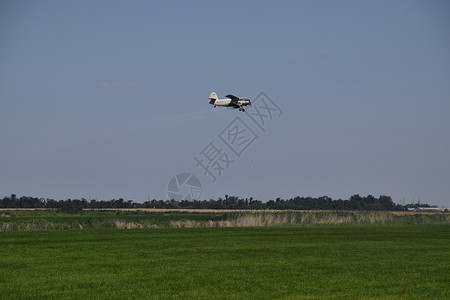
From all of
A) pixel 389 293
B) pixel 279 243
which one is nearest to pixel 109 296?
pixel 389 293

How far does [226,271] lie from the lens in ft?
70.2

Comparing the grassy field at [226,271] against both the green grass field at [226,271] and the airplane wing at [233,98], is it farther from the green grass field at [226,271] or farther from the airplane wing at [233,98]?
the airplane wing at [233,98]

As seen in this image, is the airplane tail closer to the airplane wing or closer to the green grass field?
the airplane wing

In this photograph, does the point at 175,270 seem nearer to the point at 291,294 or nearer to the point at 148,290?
the point at 148,290

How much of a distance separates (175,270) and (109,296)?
5267 mm

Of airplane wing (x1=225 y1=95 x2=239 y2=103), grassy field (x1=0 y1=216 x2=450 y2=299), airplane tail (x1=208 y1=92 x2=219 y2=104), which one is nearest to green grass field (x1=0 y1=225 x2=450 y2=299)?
grassy field (x1=0 y1=216 x2=450 y2=299)

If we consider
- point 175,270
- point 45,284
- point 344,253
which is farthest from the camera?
point 344,253

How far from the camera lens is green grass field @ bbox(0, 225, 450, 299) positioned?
17.1 m

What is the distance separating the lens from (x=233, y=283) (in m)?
18.7

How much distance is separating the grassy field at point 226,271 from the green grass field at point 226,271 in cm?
3

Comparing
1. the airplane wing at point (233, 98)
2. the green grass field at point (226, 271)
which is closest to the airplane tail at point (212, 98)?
the airplane wing at point (233, 98)

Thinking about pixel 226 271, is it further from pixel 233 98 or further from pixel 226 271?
pixel 233 98

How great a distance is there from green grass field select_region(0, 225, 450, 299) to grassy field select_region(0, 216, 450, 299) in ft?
0.09

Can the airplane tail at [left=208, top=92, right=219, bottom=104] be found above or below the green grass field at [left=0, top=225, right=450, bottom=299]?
above
